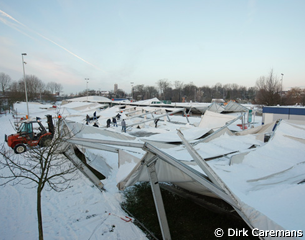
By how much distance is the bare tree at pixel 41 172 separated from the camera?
168 inches

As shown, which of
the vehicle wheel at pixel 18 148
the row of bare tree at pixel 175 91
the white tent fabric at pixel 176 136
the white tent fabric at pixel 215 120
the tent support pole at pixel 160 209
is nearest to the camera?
the tent support pole at pixel 160 209

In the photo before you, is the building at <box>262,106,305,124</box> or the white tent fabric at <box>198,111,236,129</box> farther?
the building at <box>262,106,305,124</box>

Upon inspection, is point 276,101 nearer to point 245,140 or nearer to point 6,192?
point 245,140

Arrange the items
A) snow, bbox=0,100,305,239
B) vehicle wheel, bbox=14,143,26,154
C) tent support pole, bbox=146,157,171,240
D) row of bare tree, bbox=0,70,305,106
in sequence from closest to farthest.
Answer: snow, bbox=0,100,305,239
tent support pole, bbox=146,157,171,240
vehicle wheel, bbox=14,143,26,154
row of bare tree, bbox=0,70,305,106

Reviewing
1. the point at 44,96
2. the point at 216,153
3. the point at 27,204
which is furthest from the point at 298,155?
the point at 44,96

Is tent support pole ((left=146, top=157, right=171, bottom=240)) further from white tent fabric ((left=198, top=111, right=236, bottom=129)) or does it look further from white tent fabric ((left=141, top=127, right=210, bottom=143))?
white tent fabric ((left=198, top=111, right=236, bottom=129))

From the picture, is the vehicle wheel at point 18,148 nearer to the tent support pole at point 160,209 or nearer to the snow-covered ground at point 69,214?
the snow-covered ground at point 69,214

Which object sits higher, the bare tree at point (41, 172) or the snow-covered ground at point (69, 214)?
the bare tree at point (41, 172)

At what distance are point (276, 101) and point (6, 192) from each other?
37.5m

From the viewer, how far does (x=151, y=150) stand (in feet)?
12.7

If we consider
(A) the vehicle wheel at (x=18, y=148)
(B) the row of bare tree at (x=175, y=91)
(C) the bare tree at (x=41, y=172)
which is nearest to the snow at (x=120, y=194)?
(C) the bare tree at (x=41, y=172)

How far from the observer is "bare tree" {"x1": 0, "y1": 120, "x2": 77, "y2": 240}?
14.0ft

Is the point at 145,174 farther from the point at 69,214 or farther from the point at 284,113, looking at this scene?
the point at 284,113

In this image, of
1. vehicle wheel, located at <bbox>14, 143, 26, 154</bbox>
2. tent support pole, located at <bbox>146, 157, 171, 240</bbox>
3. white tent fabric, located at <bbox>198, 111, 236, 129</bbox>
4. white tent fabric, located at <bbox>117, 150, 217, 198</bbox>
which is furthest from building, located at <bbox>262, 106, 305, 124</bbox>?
vehicle wheel, located at <bbox>14, 143, 26, 154</bbox>
